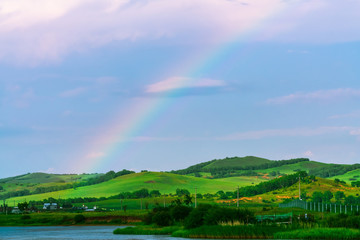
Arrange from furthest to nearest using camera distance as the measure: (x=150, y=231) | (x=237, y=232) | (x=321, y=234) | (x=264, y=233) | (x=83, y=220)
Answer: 1. (x=83, y=220)
2. (x=150, y=231)
3. (x=237, y=232)
4. (x=264, y=233)
5. (x=321, y=234)

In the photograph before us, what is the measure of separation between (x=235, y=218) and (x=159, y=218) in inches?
1342

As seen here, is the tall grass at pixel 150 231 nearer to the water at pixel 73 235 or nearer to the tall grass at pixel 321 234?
the water at pixel 73 235

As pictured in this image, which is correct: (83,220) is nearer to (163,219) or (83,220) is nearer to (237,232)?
(163,219)

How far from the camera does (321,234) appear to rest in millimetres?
82125

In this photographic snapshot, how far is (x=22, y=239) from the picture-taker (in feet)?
363

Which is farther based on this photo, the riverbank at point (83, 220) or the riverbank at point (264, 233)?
the riverbank at point (83, 220)

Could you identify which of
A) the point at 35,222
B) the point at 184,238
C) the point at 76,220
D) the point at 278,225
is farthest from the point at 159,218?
the point at 35,222

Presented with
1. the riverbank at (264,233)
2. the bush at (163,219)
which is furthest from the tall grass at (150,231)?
the riverbank at (264,233)

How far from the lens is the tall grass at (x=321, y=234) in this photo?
80.4 meters

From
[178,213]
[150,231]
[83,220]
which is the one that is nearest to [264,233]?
[150,231]

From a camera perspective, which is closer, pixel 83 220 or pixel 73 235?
pixel 73 235

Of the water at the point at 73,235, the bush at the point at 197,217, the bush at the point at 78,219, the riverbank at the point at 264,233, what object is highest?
the bush at the point at 197,217

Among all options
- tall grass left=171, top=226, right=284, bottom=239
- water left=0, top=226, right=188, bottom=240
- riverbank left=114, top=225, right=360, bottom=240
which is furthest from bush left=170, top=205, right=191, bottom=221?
tall grass left=171, top=226, right=284, bottom=239

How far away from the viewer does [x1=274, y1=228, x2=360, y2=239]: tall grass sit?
80356mm
